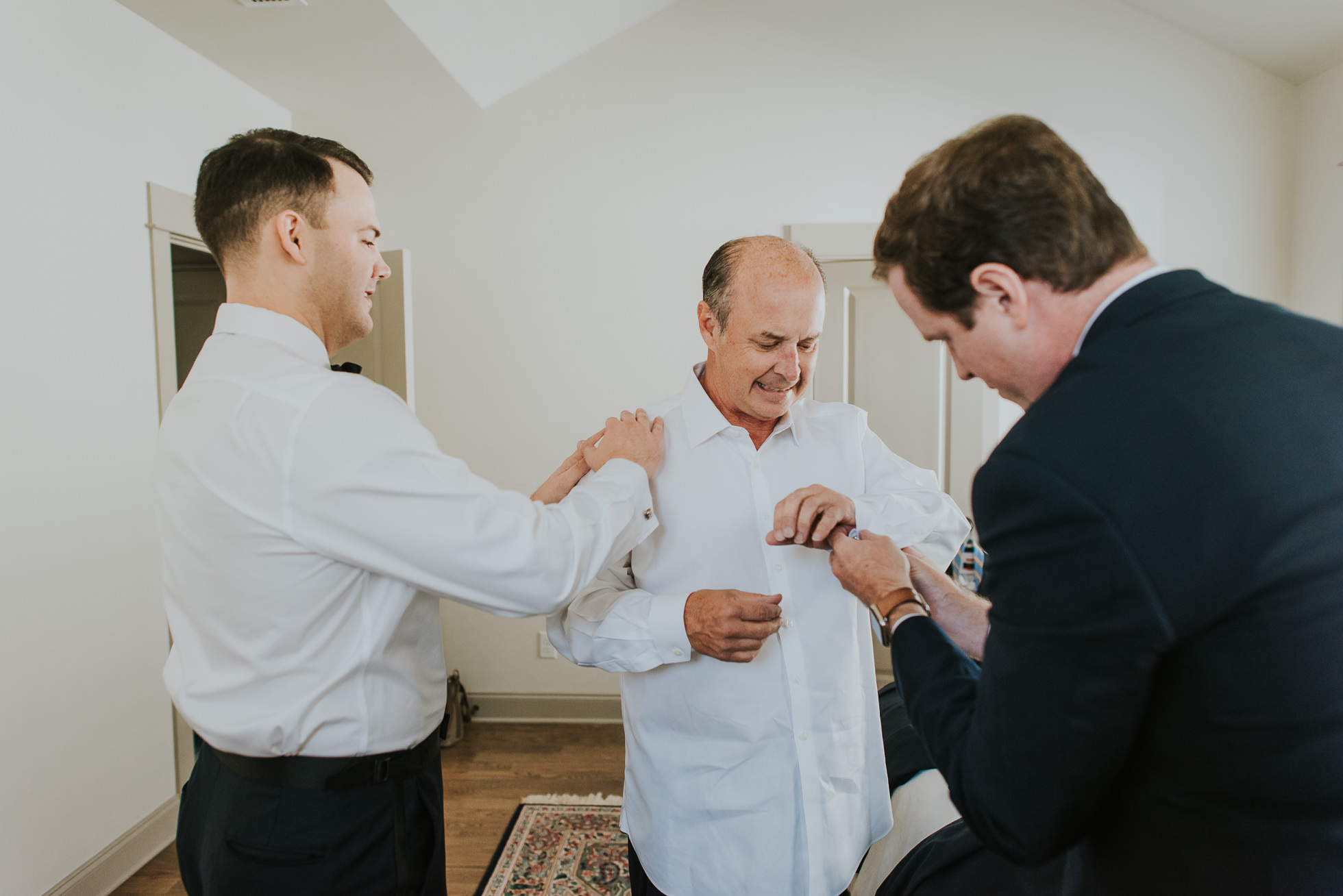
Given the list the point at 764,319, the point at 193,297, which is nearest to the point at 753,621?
the point at 764,319

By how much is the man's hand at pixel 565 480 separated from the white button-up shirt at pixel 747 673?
17cm

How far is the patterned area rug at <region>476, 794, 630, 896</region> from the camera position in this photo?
8.23ft

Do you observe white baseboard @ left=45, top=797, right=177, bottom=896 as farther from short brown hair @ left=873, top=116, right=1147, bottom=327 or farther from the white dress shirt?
short brown hair @ left=873, top=116, right=1147, bottom=327

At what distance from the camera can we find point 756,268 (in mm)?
1455

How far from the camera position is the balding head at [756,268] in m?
1.44

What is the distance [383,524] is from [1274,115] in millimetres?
4309

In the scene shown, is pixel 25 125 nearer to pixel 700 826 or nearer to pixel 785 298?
pixel 785 298

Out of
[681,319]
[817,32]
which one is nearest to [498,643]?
[681,319]

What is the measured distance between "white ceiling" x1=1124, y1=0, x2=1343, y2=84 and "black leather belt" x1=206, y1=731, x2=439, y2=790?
158 inches

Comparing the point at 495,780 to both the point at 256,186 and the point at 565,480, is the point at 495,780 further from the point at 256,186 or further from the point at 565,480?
the point at 256,186

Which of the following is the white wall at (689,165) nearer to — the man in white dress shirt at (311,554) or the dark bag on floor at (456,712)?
the dark bag on floor at (456,712)

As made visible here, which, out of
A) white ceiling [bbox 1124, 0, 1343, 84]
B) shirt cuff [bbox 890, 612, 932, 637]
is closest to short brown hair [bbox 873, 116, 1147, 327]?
shirt cuff [bbox 890, 612, 932, 637]

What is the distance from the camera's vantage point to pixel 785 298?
4.70 ft

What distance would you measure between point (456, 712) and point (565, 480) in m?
2.66
